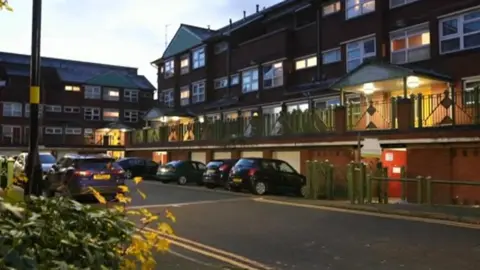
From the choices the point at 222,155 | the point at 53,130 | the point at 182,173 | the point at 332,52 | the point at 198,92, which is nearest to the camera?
the point at 182,173

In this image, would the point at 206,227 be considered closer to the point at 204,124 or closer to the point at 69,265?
the point at 69,265

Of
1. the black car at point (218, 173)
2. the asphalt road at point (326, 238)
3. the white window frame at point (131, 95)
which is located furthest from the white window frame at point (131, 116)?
the asphalt road at point (326, 238)

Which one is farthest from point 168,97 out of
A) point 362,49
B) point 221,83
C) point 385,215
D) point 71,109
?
point 385,215

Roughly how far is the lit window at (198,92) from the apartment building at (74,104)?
54.7 feet

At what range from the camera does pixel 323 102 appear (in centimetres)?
3167

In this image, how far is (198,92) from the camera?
4584cm

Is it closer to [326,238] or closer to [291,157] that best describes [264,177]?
[291,157]

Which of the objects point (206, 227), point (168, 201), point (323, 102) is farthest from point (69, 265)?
point (323, 102)

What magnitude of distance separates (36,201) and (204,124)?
32088 millimetres

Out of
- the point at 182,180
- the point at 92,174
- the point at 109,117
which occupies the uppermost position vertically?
the point at 109,117

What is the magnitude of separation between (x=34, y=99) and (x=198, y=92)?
3489 cm

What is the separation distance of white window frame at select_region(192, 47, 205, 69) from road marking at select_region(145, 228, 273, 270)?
36.0m

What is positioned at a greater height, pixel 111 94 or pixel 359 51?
pixel 111 94

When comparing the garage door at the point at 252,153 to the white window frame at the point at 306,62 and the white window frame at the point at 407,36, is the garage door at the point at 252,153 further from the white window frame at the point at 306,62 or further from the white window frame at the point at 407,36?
the white window frame at the point at 407,36
